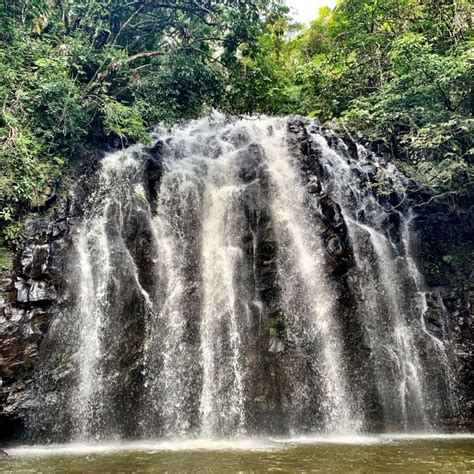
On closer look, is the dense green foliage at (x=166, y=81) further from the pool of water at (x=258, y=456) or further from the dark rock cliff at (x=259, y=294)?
the pool of water at (x=258, y=456)

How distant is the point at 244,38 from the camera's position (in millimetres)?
12492

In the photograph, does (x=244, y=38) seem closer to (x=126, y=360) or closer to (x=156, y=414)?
(x=126, y=360)

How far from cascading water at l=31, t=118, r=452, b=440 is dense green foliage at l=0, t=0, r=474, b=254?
159cm

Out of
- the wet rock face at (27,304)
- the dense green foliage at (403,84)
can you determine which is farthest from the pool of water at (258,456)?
the dense green foliage at (403,84)

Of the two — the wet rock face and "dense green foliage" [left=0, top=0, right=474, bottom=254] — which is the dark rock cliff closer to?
the wet rock face

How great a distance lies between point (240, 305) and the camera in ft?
34.7

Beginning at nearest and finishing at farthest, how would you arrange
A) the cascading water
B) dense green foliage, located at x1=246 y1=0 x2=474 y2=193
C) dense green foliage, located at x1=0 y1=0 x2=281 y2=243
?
the cascading water → dense green foliage, located at x1=0 y1=0 x2=281 y2=243 → dense green foliage, located at x1=246 y1=0 x2=474 y2=193

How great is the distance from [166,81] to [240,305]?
7.42m

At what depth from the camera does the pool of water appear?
6.17 m

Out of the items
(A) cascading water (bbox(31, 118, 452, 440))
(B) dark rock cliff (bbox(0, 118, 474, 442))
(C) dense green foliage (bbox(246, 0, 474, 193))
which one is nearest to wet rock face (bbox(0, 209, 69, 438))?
(B) dark rock cliff (bbox(0, 118, 474, 442))

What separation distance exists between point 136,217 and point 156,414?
511 centimetres

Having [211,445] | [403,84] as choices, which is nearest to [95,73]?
[403,84]

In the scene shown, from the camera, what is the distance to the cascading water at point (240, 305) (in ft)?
30.2

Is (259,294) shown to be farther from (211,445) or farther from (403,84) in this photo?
(403,84)
